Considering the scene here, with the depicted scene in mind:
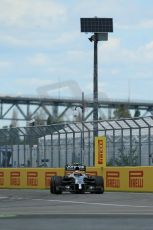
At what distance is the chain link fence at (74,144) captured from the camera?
2938 centimetres

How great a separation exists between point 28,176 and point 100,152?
4758mm

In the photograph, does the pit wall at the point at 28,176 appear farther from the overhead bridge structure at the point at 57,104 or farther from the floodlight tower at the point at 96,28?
the overhead bridge structure at the point at 57,104

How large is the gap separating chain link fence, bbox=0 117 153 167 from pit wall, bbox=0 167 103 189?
5.93 feet

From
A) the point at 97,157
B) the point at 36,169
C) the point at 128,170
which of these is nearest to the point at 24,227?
the point at 128,170

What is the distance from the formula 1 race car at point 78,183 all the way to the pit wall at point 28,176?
3849 millimetres

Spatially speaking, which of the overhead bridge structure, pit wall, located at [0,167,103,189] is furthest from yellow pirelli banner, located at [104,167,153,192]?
the overhead bridge structure

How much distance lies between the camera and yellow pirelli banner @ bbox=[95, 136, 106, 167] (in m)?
29.2

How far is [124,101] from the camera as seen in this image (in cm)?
12600

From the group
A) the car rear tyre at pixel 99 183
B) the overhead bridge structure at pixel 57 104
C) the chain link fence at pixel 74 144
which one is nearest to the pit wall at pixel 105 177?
the chain link fence at pixel 74 144

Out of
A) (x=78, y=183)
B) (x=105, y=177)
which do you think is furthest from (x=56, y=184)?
(x=105, y=177)

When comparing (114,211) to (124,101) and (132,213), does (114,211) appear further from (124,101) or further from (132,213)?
(124,101)

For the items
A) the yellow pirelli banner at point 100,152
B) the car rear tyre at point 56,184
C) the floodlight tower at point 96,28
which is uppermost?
the floodlight tower at point 96,28

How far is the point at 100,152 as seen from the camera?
A: 96.9 ft

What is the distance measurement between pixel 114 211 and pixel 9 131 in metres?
20.4
